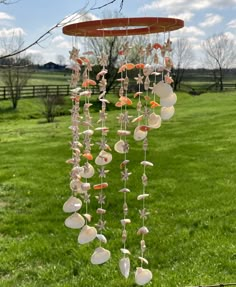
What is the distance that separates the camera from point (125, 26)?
6.54 ft

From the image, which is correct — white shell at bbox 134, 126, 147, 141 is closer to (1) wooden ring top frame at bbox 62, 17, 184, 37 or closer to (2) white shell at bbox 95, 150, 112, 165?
(2) white shell at bbox 95, 150, 112, 165

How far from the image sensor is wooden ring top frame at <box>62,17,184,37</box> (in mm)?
1955

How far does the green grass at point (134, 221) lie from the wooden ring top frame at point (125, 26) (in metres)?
2.49

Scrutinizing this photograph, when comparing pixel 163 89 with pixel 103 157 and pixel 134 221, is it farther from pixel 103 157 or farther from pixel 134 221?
pixel 134 221

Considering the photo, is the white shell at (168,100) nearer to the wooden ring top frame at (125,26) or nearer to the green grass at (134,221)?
the wooden ring top frame at (125,26)

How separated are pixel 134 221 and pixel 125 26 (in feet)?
12.8

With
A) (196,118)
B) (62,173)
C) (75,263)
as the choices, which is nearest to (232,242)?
(75,263)

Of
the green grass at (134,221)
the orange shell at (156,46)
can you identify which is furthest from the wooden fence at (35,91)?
the orange shell at (156,46)

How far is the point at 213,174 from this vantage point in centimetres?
807

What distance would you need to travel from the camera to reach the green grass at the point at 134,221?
4176 mm

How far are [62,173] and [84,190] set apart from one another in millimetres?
6401

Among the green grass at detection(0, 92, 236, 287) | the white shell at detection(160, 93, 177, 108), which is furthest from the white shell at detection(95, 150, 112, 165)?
the green grass at detection(0, 92, 236, 287)

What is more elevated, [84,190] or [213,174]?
[84,190]

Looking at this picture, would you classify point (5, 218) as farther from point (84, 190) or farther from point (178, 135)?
point (178, 135)
